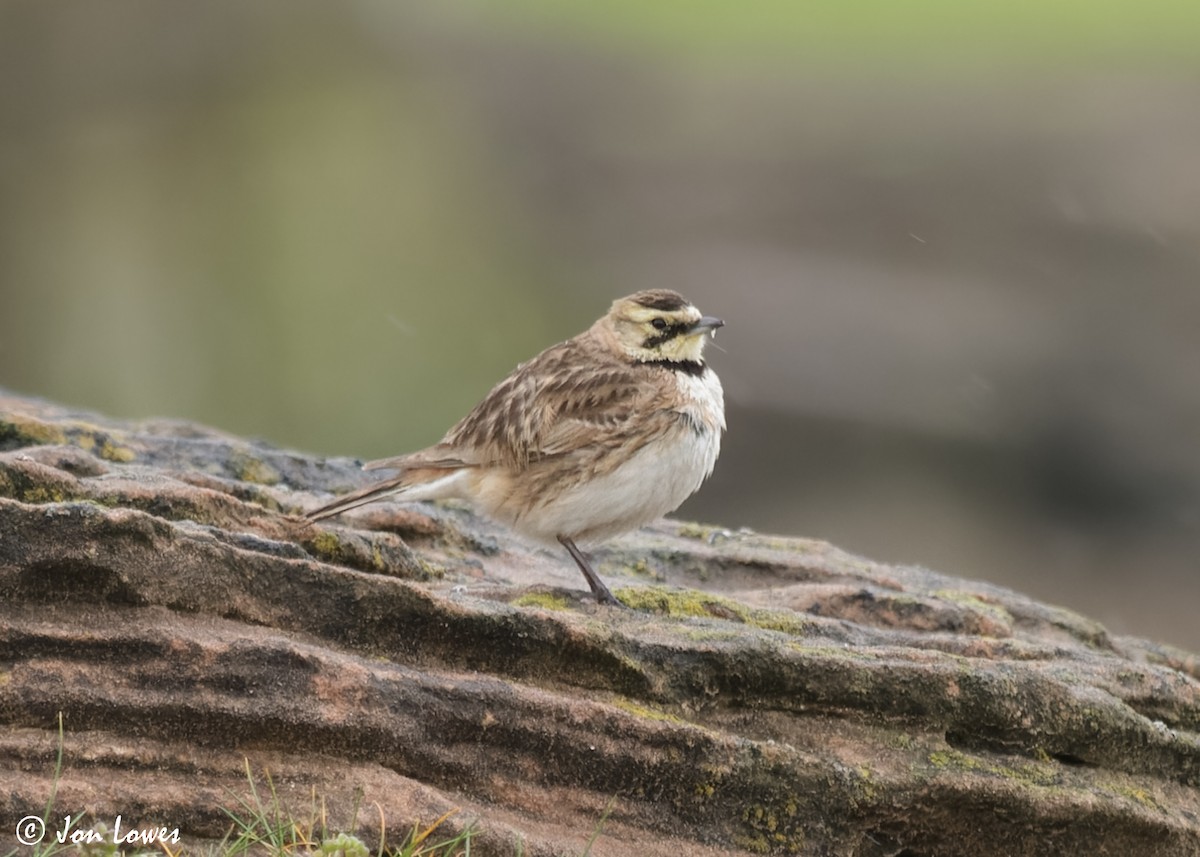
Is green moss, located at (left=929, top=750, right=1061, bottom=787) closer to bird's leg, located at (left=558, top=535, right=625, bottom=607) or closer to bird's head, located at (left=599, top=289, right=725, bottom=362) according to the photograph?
bird's leg, located at (left=558, top=535, right=625, bottom=607)

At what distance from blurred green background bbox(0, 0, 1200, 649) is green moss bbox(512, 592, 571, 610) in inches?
333

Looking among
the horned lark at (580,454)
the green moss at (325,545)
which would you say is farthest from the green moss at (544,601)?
the green moss at (325,545)

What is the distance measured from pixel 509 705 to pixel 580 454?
186 centimetres

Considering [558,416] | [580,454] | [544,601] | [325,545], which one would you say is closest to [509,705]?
[544,601]

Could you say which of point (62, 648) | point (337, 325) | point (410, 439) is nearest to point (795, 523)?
point (410, 439)

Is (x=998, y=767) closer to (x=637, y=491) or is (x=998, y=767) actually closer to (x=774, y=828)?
(x=774, y=828)

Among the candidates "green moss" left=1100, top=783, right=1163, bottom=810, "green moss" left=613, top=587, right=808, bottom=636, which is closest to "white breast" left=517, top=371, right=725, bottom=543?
"green moss" left=613, top=587, right=808, bottom=636

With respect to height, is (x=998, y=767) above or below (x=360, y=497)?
below

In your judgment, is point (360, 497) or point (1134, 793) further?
point (360, 497)

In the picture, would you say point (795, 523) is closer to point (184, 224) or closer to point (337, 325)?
point (337, 325)

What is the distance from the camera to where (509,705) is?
489cm

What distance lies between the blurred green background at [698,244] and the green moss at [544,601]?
333 inches

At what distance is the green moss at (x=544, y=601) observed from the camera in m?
5.91

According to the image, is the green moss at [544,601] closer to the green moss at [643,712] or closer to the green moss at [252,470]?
the green moss at [643,712]
